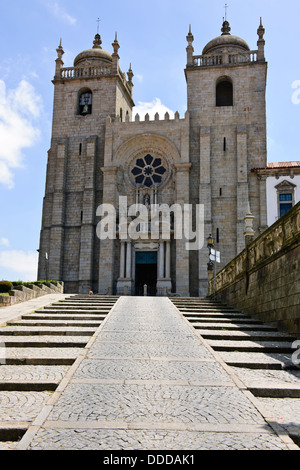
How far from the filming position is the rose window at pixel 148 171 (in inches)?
1303

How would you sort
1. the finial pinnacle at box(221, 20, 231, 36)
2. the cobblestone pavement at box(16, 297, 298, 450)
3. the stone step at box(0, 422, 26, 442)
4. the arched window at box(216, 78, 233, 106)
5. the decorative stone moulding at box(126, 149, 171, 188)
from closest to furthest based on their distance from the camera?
the cobblestone pavement at box(16, 297, 298, 450) < the stone step at box(0, 422, 26, 442) < the decorative stone moulding at box(126, 149, 171, 188) < the arched window at box(216, 78, 233, 106) < the finial pinnacle at box(221, 20, 231, 36)

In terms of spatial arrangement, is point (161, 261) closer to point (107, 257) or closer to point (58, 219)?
point (107, 257)

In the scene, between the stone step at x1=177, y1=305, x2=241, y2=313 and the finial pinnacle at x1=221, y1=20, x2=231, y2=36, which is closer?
the stone step at x1=177, y1=305, x2=241, y2=313

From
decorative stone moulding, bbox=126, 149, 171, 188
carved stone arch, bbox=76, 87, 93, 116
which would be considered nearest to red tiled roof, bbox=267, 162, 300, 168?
decorative stone moulding, bbox=126, 149, 171, 188

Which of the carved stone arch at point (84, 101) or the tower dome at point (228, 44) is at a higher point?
the tower dome at point (228, 44)

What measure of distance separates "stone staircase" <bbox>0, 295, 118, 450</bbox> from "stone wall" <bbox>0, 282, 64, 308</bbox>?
2.67 meters

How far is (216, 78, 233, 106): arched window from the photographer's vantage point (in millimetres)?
34781

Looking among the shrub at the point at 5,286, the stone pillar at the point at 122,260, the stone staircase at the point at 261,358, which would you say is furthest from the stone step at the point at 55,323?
the stone pillar at the point at 122,260

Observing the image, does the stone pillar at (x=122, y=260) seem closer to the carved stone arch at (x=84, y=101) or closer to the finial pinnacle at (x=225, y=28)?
the carved stone arch at (x=84, y=101)

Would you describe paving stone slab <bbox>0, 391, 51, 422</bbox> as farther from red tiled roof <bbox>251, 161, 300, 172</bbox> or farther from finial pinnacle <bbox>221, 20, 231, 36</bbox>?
finial pinnacle <bbox>221, 20, 231, 36</bbox>

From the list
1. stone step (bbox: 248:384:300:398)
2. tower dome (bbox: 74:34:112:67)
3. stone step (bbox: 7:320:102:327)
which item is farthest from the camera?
tower dome (bbox: 74:34:112:67)

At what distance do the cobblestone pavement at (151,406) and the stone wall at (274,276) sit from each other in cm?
281
